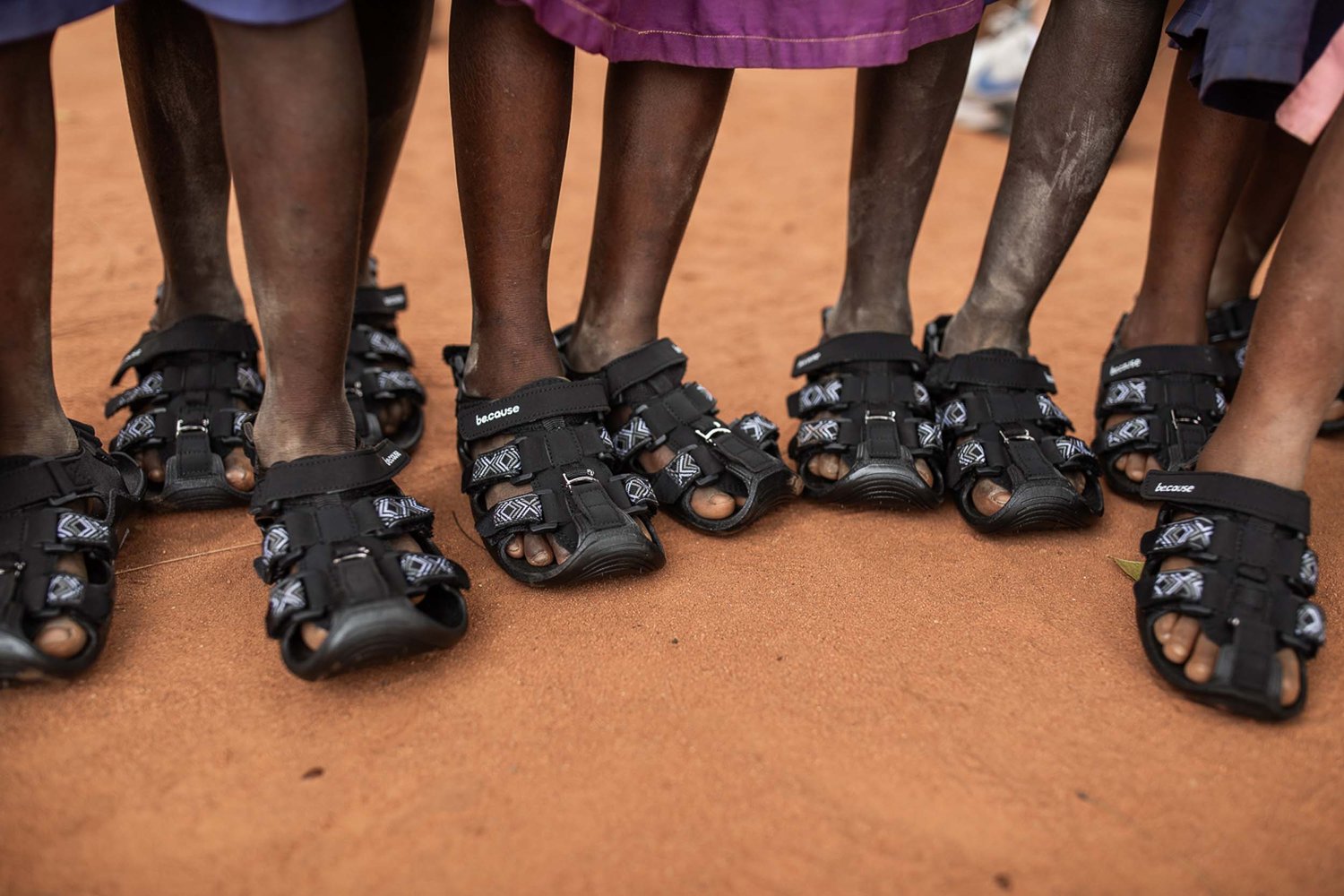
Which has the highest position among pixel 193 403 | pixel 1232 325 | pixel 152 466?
pixel 1232 325

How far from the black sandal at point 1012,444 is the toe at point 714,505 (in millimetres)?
468

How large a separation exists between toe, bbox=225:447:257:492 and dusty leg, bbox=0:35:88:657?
29 centimetres

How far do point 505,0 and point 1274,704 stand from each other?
162cm

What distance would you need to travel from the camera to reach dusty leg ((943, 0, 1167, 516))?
218 cm

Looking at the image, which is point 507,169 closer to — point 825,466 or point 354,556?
point 354,556

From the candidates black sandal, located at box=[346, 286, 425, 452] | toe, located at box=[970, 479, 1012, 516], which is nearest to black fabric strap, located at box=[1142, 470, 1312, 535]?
toe, located at box=[970, 479, 1012, 516]

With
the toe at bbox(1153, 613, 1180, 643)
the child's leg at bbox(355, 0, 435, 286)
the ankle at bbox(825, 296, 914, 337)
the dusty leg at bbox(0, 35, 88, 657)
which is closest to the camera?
the dusty leg at bbox(0, 35, 88, 657)

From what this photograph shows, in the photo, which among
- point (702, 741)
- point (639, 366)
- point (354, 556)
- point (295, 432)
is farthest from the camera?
point (639, 366)

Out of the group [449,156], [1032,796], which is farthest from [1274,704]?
[449,156]

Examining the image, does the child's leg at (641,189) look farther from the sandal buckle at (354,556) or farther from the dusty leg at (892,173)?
the sandal buckle at (354,556)

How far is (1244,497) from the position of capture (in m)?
1.87

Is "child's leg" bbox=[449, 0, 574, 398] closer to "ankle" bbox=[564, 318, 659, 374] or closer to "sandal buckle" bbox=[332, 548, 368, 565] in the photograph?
"ankle" bbox=[564, 318, 659, 374]

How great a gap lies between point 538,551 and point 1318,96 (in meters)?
1.49

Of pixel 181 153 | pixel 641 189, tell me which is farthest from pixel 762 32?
pixel 181 153
